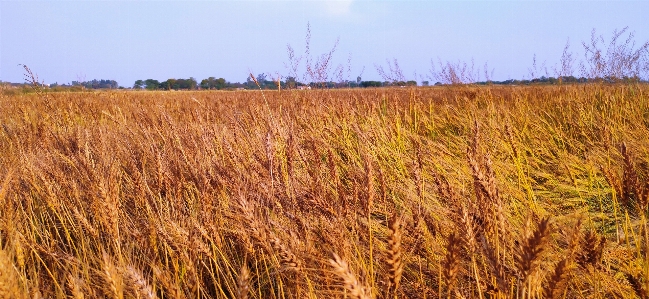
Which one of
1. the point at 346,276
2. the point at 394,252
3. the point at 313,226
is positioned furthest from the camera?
the point at 313,226

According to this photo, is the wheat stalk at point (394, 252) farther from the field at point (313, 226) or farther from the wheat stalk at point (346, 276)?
the wheat stalk at point (346, 276)

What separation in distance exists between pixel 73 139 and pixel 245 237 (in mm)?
2002

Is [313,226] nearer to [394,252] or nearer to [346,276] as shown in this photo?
[394,252]

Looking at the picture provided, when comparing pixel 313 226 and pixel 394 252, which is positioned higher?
pixel 394 252

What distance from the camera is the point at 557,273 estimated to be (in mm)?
850

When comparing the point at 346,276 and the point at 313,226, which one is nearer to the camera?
the point at 346,276

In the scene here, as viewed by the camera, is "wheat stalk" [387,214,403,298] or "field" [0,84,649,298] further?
A: "field" [0,84,649,298]

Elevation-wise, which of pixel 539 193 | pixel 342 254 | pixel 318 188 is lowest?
pixel 539 193

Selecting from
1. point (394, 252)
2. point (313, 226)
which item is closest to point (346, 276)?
point (394, 252)

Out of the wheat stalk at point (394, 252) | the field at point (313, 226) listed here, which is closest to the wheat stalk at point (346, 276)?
the field at point (313, 226)

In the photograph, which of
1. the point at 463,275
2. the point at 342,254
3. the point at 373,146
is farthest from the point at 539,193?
the point at 342,254

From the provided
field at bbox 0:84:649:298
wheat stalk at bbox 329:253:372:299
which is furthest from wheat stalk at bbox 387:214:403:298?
wheat stalk at bbox 329:253:372:299

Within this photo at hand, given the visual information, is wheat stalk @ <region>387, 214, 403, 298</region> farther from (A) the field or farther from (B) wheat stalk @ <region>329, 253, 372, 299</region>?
(B) wheat stalk @ <region>329, 253, 372, 299</region>

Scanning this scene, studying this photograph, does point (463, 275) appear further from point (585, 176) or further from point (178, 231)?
point (585, 176)
